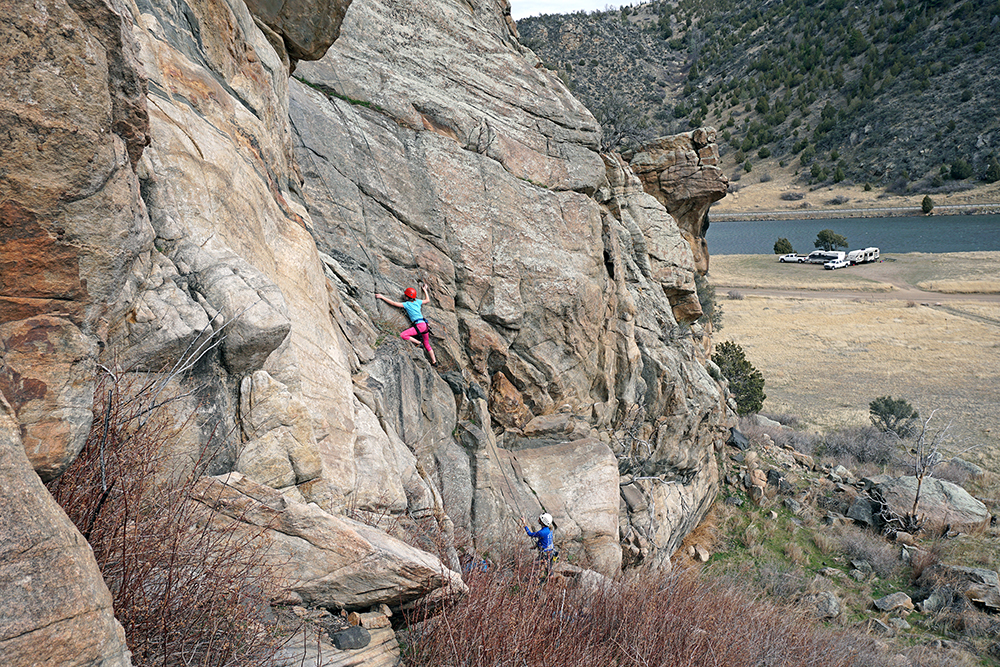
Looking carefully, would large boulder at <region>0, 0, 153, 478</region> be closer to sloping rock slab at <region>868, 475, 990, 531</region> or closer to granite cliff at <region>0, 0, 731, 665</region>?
granite cliff at <region>0, 0, 731, 665</region>

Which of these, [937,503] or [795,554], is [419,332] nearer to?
[795,554]

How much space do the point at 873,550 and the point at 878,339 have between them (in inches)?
1102

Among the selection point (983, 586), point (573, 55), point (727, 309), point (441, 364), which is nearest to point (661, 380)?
point (441, 364)

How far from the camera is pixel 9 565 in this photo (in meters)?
2.38

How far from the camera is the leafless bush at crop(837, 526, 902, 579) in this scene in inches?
578

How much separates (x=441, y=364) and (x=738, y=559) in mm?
10586

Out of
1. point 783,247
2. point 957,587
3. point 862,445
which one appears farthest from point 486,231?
point 783,247

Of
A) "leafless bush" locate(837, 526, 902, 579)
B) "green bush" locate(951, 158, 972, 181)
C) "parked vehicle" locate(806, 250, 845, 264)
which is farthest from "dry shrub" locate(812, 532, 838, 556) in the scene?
"green bush" locate(951, 158, 972, 181)

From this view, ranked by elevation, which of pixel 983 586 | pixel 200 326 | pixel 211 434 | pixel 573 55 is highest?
pixel 573 55

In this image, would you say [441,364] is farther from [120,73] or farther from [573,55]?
[573,55]

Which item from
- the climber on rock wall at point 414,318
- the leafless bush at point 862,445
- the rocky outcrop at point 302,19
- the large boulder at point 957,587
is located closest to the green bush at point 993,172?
the leafless bush at point 862,445

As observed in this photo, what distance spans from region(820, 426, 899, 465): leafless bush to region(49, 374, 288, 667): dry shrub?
24.1 meters

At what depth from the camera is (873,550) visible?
15109 mm

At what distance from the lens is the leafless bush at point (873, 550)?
14.7 m
